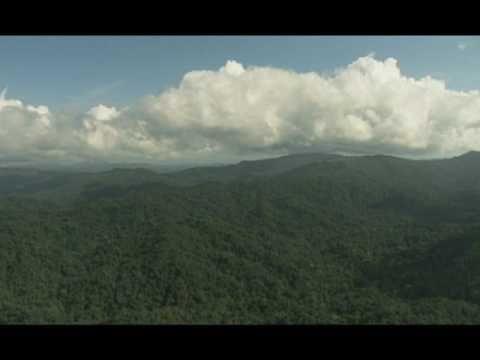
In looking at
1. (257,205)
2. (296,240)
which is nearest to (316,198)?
(257,205)

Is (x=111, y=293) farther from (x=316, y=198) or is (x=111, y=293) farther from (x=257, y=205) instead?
(x=316, y=198)

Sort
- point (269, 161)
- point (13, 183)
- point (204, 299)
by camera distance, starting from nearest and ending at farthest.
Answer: point (204, 299) < point (13, 183) < point (269, 161)

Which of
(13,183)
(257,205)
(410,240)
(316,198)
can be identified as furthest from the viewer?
(13,183)

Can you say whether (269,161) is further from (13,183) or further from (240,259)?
(240,259)
